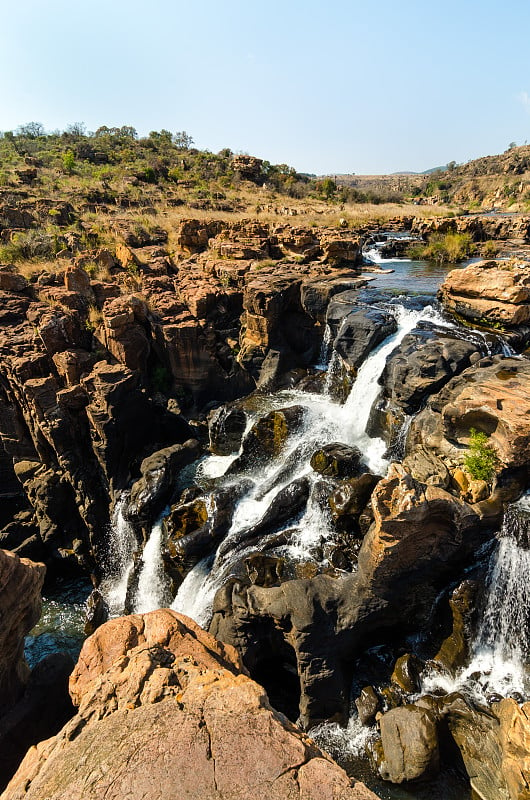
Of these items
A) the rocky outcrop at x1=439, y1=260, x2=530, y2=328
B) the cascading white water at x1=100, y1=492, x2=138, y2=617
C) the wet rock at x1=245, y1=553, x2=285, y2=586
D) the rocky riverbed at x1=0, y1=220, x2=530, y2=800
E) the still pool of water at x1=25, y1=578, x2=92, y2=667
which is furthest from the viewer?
the rocky outcrop at x1=439, y1=260, x2=530, y2=328

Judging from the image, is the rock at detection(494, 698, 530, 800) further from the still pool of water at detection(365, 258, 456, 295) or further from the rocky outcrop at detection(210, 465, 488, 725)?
the still pool of water at detection(365, 258, 456, 295)

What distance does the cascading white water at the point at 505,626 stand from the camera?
22.7 ft

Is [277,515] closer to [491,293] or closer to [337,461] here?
[337,461]

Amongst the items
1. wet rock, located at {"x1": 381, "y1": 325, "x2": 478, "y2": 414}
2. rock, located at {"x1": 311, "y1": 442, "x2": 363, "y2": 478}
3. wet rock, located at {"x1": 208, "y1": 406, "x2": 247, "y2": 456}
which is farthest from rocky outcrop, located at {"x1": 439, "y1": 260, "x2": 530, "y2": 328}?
wet rock, located at {"x1": 208, "y1": 406, "x2": 247, "y2": 456}

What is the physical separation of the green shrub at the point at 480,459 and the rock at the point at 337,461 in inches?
109

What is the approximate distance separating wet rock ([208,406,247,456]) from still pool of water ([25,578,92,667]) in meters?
5.68

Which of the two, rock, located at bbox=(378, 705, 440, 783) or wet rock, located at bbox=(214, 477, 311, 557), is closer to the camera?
rock, located at bbox=(378, 705, 440, 783)

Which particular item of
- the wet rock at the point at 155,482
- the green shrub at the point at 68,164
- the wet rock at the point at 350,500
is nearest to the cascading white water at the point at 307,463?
the wet rock at the point at 350,500

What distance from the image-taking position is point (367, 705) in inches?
276

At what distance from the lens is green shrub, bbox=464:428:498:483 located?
7629mm

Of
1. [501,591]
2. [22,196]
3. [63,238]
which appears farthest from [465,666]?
[22,196]

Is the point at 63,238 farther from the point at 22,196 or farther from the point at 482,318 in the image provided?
the point at 482,318

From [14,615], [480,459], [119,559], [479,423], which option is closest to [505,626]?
[480,459]

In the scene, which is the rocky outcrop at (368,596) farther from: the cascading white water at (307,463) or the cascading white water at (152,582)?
the cascading white water at (152,582)
